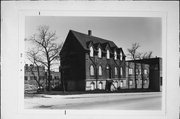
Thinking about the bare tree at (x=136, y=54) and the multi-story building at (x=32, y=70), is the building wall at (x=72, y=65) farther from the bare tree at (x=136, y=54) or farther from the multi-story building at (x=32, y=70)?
the bare tree at (x=136, y=54)

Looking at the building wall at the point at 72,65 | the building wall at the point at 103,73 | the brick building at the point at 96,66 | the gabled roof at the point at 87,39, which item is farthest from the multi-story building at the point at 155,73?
the building wall at the point at 72,65

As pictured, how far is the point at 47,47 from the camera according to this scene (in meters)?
3.06

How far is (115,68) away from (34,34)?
3.21 feet

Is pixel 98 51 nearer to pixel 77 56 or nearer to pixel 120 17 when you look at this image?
pixel 77 56

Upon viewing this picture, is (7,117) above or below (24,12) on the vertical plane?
below

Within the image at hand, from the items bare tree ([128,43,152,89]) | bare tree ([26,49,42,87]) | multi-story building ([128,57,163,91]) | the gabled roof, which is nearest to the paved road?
multi-story building ([128,57,163,91])

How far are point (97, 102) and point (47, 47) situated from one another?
82 centimetres

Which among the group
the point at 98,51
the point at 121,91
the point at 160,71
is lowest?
the point at 121,91

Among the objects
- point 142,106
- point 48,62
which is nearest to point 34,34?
point 48,62

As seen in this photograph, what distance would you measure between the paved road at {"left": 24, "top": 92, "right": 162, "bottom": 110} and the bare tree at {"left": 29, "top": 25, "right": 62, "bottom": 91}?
17 cm

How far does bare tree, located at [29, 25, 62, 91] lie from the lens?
3045 mm

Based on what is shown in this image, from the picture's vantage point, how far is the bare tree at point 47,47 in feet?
9.99

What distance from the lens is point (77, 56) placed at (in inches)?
122

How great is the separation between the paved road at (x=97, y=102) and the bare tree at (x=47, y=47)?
0.17 metres
